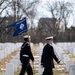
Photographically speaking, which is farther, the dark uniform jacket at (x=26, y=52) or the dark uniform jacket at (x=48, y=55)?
the dark uniform jacket at (x=26, y=52)

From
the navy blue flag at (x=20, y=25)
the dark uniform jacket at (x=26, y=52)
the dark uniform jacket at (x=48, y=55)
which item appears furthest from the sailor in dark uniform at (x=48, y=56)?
the navy blue flag at (x=20, y=25)

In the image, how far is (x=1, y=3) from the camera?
1971 inches

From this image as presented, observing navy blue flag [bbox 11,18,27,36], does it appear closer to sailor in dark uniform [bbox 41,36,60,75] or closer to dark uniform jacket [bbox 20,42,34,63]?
dark uniform jacket [bbox 20,42,34,63]

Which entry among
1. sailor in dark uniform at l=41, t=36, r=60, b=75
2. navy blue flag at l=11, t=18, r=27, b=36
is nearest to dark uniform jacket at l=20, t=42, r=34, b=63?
sailor in dark uniform at l=41, t=36, r=60, b=75

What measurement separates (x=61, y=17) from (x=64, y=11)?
199 cm

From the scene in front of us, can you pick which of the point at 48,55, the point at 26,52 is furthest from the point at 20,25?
the point at 48,55

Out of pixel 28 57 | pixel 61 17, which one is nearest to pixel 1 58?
pixel 28 57

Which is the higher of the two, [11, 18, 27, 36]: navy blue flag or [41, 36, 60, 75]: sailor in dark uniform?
[11, 18, 27, 36]: navy blue flag

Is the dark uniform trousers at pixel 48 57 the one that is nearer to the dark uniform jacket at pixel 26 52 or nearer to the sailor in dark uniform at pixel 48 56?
the sailor in dark uniform at pixel 48 56

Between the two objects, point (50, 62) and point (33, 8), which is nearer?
point (50, 62)

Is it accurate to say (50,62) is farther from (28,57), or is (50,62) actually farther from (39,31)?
(39,31)

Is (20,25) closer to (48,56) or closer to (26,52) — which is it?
(26,52)

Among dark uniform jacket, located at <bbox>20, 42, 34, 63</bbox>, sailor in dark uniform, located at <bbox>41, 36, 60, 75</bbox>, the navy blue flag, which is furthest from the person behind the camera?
the navy blue flag

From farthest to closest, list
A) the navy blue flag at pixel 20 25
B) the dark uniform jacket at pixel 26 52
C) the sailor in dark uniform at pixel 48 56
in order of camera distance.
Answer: the navy blue flag at pixel 20 25 < the dark uniform jacket at pixel 26 52 < the sailor in dark uniform at pixel 48 56
